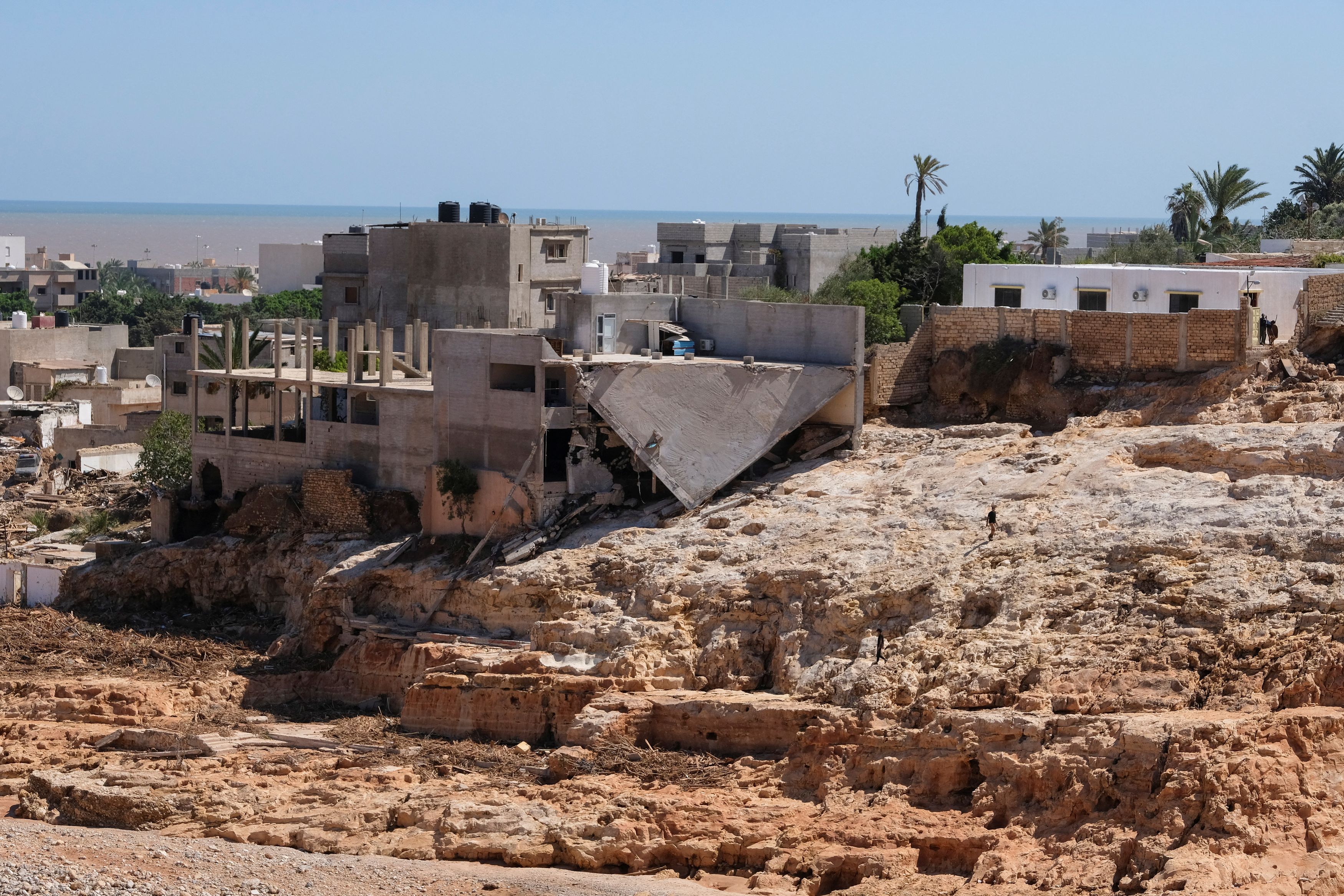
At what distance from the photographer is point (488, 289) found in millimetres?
46375

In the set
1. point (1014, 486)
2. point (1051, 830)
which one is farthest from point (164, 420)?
point (1051, 830)

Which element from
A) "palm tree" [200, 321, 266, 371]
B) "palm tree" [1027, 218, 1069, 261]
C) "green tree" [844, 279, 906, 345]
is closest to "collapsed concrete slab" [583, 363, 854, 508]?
"green tree" [844, 279, 906, 345]

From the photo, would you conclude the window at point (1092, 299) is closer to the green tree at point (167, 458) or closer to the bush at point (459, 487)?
the bush at point (459, 487)

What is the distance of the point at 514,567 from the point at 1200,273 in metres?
13.7

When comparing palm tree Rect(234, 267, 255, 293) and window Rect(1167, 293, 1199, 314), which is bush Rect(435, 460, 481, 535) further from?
palm tree Rect(234, 267, 255, 293)

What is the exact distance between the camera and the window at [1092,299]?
37.6 metres

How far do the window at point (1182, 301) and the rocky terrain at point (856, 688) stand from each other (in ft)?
14.8

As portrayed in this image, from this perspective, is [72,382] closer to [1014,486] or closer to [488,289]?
[488,289]

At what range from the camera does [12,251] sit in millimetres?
104125

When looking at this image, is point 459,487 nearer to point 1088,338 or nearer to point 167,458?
point 167,458

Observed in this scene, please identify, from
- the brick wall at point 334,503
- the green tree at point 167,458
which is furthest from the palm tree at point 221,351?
the brick wall at point 334,503

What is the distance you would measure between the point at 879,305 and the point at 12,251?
2883 inches

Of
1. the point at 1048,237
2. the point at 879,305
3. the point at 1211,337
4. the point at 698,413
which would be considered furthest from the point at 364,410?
the point at 1048,237

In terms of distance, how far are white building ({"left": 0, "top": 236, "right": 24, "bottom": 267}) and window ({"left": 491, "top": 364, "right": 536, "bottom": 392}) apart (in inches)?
3020
